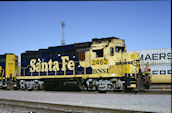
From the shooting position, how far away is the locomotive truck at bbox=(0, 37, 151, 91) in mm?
13062

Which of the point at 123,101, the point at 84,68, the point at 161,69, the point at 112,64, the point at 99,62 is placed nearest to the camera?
the point at 123,101

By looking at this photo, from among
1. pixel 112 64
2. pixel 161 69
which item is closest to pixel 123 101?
pixel 112 64

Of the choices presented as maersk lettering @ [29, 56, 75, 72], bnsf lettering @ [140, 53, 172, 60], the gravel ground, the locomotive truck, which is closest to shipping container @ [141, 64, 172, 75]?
bnsf lettering @ [140, 53, 172, 60]

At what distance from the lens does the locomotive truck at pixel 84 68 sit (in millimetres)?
13062

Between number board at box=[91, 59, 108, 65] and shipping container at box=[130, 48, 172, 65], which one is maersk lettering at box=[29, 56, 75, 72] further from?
shipping container at box=[130, 48, 172, 65]

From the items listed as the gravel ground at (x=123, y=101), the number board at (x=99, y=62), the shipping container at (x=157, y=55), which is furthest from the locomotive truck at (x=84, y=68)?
the shipping container at (x=157, y=55)

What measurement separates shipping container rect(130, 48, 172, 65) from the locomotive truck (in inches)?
122

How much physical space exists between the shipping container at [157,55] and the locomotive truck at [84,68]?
311cm

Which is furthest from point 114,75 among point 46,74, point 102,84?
point 46,74

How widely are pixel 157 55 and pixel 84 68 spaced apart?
19.5 ft

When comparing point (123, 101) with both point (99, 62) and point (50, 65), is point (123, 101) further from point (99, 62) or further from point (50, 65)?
point (50, 65)

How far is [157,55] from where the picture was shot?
1592 centimetres

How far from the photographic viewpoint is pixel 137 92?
12836 mm

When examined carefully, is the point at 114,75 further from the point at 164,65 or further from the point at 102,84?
the point at 164,65
